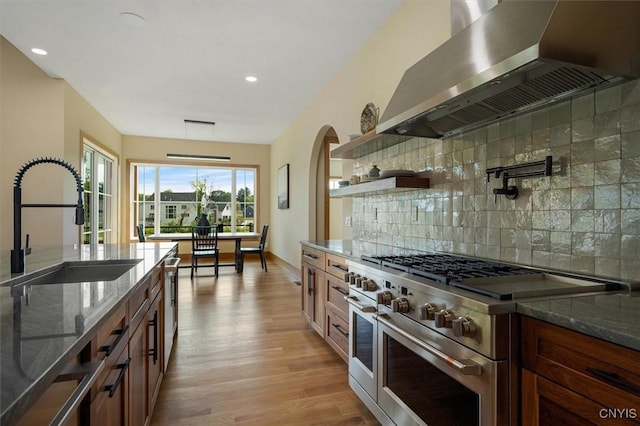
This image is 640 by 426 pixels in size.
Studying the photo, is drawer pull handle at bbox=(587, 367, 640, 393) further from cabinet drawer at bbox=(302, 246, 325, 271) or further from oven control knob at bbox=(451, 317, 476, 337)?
cabinet drawer at bbox=(302, 246, 325, 271)

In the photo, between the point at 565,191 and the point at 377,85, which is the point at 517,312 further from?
the point at 377,85

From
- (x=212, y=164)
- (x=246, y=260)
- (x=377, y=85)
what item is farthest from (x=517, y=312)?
(x=212, y=164)

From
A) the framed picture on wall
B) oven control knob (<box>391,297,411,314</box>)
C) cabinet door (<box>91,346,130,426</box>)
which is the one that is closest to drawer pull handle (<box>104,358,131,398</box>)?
cabinet door (<box>91,346,130,426</box>)

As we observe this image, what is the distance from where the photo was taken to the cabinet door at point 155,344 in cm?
178

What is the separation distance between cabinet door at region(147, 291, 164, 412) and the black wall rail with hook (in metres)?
1.97

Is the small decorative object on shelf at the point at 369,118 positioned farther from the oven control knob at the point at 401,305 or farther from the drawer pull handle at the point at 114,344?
the drawer pull handle at the point at 114,344

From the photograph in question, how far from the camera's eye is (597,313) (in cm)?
94

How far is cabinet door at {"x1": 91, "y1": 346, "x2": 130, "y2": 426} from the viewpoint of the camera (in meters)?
0.93

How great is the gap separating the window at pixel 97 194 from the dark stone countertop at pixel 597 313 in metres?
5.71

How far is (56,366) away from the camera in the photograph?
60 centimetres

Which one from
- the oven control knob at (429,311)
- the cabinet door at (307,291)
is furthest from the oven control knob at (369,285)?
the cabinet door at (307,291)

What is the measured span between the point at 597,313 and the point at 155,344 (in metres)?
2.04

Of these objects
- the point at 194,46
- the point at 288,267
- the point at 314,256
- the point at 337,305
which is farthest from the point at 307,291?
the point at 288,267

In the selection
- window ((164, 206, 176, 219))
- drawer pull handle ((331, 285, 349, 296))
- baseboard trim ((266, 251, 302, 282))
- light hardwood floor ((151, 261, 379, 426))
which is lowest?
light hardwood floor ((151, 261, 379, 426))
